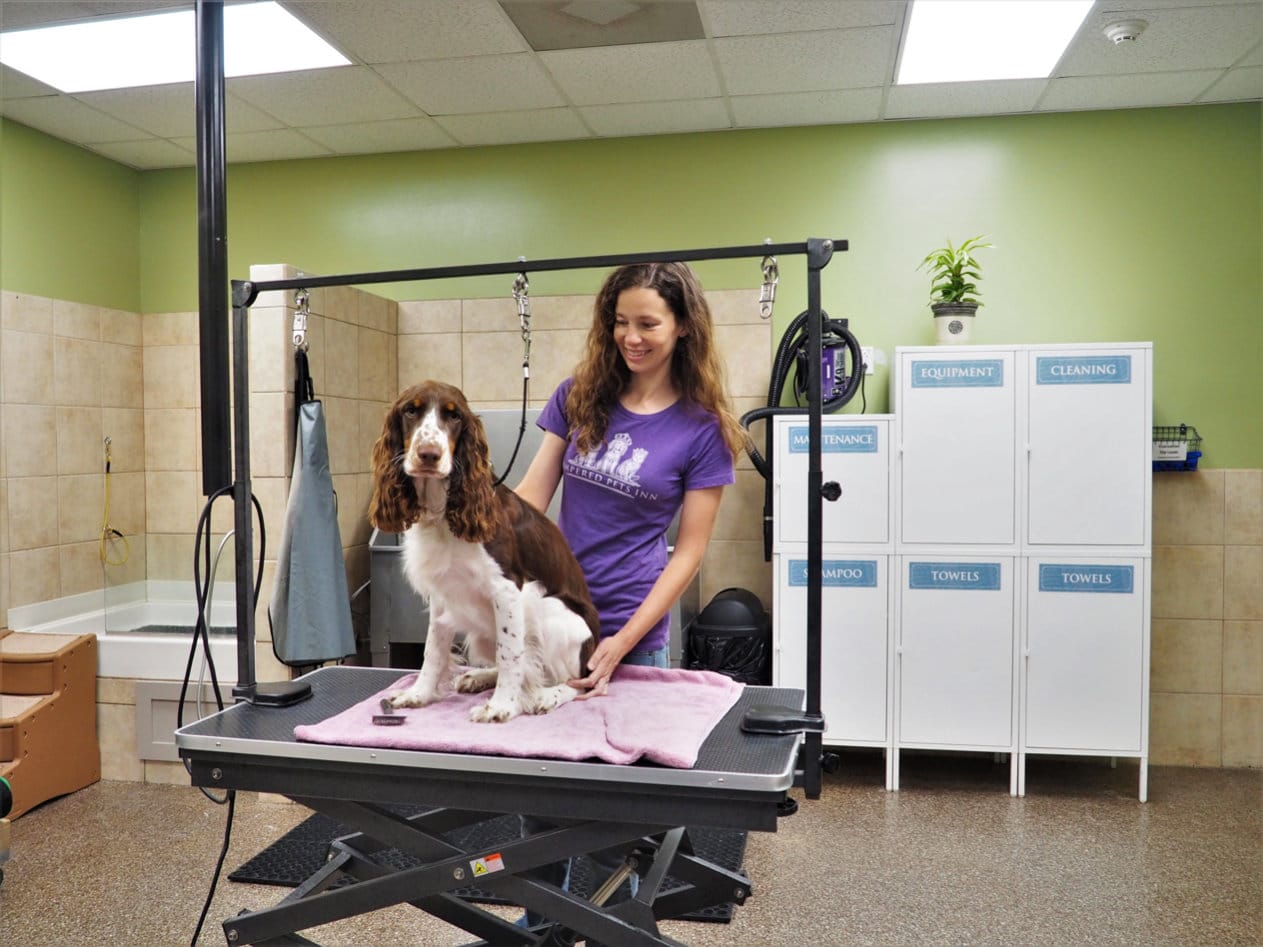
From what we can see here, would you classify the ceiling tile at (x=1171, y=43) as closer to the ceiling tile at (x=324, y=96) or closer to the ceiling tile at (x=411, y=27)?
the ceiling tile at (x=411, y=27)

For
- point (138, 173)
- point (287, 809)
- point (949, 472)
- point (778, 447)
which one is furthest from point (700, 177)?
point (287, 809)

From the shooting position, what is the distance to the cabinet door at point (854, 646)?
3.58 m

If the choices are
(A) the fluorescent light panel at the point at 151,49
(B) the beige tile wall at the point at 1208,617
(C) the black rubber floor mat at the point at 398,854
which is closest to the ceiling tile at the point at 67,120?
(A) the fluorescent light panel at the point at 151,49

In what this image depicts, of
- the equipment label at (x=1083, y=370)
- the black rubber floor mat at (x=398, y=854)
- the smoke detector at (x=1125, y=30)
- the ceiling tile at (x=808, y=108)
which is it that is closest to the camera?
the black rubber floor mat at (x=398, y=854)

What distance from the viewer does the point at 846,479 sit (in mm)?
3586

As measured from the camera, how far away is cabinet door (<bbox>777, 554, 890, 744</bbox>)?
141 inches

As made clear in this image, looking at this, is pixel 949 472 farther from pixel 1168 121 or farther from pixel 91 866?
pixel 91 866

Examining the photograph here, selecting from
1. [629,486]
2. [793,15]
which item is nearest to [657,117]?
[793,15]

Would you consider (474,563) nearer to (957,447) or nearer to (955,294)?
(957,447)

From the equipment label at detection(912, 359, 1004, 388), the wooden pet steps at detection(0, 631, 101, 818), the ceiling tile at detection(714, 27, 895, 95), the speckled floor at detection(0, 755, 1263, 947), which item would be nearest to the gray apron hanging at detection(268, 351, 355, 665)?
the speckled floor at detection(0, 755, 1263, 947)

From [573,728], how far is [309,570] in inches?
72.0

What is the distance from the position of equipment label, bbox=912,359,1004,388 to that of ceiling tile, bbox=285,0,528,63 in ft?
5.96

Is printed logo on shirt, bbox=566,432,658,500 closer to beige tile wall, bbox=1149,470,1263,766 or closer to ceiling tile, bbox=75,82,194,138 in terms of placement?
ceiling tile, bbox=75,82,194,138

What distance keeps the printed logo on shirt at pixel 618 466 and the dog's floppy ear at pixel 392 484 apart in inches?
13.5
